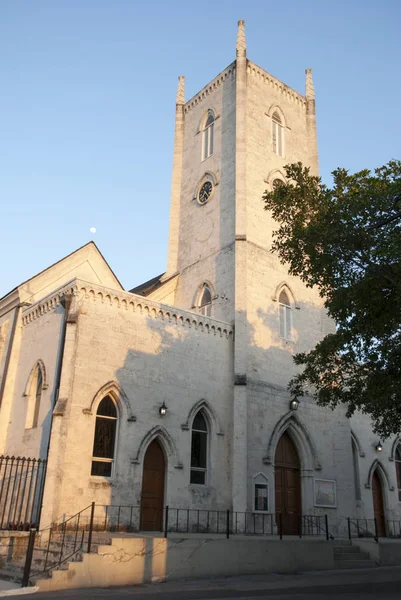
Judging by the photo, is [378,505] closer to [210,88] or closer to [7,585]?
[7,585]

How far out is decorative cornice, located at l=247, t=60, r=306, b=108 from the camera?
92.2ft

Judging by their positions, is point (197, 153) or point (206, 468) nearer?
point (206, 468)

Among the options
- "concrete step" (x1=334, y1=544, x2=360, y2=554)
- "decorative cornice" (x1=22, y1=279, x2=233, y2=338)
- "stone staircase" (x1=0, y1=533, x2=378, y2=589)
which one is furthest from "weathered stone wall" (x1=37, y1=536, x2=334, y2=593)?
"decorative cornice" (x1=22, y1=279, x2=233, y2=338)

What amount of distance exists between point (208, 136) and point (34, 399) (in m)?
16.0

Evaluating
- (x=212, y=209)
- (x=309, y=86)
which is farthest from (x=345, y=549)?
(x=309, y=86)

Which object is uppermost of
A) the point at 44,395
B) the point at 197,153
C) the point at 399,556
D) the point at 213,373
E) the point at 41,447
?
the point at 197,153

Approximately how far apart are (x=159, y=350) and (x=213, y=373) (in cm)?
251

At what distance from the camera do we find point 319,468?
22297 mm

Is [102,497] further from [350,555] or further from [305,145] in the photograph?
[305,145]

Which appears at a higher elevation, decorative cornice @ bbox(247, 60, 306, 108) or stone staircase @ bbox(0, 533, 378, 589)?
decorative cornice @ bbox(247, 60, 306, 108)

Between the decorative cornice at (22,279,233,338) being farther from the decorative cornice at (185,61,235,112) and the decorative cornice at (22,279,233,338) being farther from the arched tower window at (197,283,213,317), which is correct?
the decorative cornice at (185,61,235,112)

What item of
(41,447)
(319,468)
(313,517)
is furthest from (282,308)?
(41,447)

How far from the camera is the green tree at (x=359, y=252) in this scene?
1296cm

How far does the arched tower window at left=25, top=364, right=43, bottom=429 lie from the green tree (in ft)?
32.2
